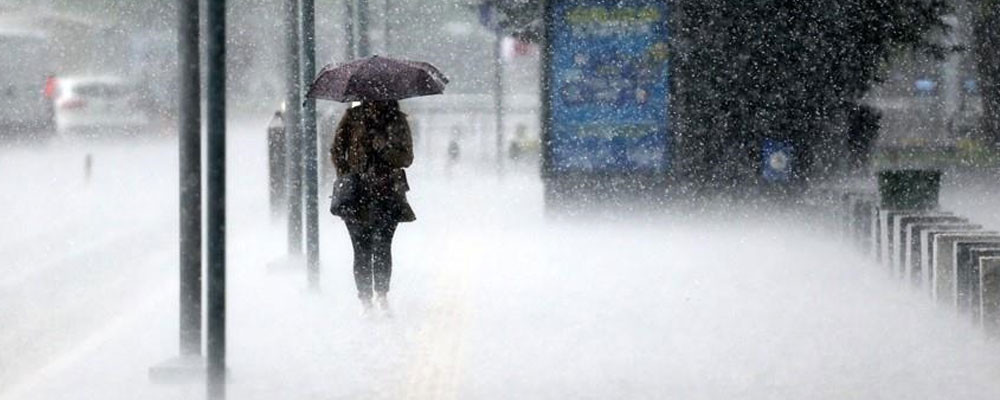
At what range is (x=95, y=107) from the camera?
154ft

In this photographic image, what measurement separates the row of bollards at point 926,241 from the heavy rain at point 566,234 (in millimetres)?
27

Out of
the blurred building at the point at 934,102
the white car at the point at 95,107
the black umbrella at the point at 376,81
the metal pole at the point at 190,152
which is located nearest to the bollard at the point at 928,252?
the black umbrella at the point at 376,81

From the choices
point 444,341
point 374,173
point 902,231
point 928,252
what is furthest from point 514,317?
point 902,231

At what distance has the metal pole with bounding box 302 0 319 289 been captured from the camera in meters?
13.3

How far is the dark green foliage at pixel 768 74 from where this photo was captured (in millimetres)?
19141

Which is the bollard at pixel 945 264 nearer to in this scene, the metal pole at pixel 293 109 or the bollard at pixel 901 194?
the bollard at pixel 901 194

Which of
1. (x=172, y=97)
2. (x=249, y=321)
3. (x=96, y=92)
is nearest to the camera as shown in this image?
(x=249, y=321)

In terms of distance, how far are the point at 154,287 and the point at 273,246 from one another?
9.13ft

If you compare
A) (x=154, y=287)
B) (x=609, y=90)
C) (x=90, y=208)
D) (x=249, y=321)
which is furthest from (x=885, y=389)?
(x=90, y=208)

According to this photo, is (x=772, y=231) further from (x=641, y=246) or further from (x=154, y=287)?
(x=154, y=287)

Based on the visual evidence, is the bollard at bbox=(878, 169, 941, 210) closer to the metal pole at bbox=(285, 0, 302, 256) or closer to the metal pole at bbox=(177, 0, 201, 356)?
the metal pole at bbox=(285, 0, 302, 256)

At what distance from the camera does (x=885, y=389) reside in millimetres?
9086

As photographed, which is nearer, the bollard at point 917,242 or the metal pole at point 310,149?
the bollard at point 917,242

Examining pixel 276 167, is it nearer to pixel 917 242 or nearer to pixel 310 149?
pixel 310 149
